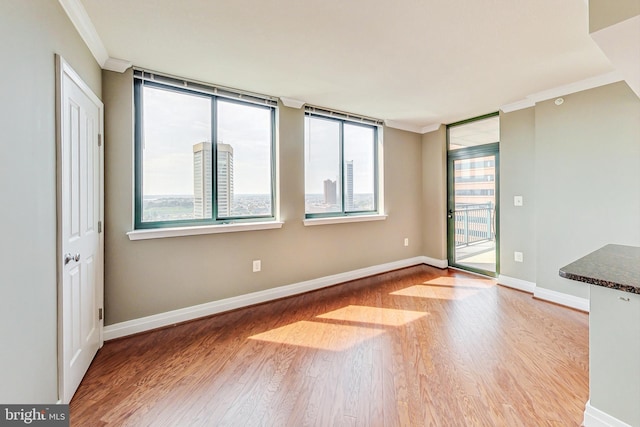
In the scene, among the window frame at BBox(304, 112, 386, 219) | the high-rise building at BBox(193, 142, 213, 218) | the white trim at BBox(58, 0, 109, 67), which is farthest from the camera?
the window frame at BBox(304, 112, 386, 219)

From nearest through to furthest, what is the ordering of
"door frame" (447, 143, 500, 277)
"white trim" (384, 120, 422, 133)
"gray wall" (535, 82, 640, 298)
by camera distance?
1. "gray wall" (535, 82, 640, 298)
2. "door frame" (447, 143, 500, 277)
3. "white trim" (384, 120, 422, 133)

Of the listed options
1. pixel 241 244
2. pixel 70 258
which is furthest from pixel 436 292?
pixel 70 258

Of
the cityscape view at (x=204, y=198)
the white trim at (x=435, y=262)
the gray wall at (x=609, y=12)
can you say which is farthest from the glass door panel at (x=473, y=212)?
the cityscape view at (x=204, y=198)

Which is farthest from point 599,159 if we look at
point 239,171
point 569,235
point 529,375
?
point 239,171

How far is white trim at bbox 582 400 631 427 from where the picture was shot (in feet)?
4.40

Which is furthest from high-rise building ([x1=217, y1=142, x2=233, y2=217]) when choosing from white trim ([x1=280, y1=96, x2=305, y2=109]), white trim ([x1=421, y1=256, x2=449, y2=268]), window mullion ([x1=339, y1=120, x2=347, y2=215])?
white trim ([x1=421, y1=256, x2=449, y2=268])

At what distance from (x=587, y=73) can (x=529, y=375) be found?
294cm

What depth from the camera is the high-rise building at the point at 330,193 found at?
3.93 m

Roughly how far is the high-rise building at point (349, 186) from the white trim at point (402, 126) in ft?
3.14

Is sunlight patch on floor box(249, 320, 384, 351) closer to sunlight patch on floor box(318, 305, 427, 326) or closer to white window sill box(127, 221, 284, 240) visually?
sunlight patch on floor box(318, 305, 427, 326)

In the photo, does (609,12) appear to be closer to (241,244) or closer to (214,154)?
(214,154)

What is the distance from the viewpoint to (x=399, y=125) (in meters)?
4.54

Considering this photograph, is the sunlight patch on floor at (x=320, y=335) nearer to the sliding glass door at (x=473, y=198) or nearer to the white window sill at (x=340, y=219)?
the white window sill at (x=340, y=219)

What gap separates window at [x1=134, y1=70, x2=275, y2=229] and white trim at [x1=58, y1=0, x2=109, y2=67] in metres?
0.34
